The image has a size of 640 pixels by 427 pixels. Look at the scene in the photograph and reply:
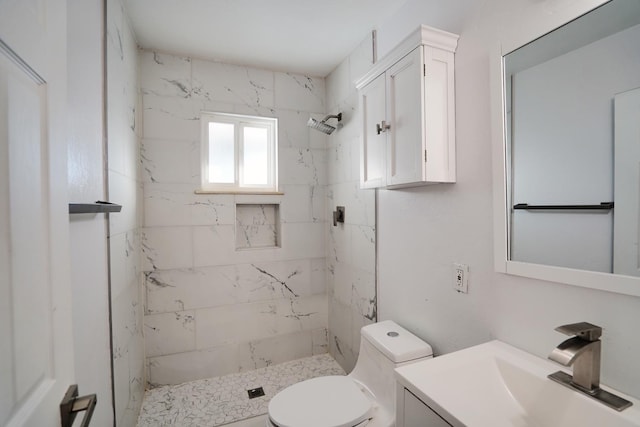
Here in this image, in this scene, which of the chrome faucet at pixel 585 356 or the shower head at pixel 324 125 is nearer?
the chrome faucet at pixel 585 356

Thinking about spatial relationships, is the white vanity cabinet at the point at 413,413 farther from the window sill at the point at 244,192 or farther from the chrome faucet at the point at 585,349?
the window sill at the point at 244,192

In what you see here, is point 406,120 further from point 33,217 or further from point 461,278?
point 33,217

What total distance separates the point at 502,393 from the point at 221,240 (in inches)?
80.6

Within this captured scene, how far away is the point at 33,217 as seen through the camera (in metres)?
0.56

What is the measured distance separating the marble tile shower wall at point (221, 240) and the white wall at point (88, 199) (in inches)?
35.7

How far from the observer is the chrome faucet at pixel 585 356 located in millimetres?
792

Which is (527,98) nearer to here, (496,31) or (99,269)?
(496,31)

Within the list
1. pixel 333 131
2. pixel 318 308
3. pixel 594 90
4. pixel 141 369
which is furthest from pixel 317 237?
pixel 594 90

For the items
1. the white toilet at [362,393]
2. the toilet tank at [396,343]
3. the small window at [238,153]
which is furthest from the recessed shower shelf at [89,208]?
the toilet tank at [396,343]

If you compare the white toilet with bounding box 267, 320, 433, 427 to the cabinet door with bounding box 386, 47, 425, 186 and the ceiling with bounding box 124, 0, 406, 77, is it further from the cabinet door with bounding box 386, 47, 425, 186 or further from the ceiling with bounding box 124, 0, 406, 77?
the ceiling with bounding box 124, 0, 406, 77

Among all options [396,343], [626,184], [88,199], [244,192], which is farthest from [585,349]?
[244,192]

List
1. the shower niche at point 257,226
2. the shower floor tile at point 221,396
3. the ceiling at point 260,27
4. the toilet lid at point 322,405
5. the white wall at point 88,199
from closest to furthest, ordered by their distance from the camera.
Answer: the white wall at point 88,199, the toilet lid at point 322,405, the ceiling at point 260,27, the shower floor tile at point 221,396, the shower niche at point 257,226

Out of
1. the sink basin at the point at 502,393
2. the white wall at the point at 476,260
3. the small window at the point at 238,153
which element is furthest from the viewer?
the small window at the point at 238,153

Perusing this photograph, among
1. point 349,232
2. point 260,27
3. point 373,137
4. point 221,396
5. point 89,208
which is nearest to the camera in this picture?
point 89,208
